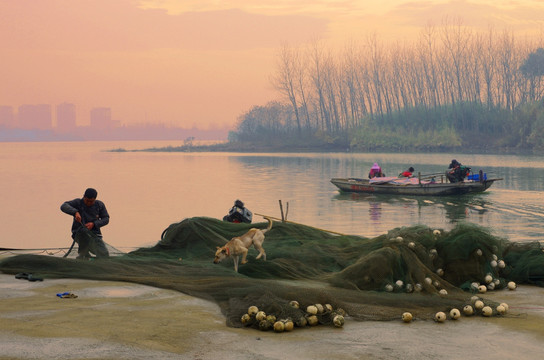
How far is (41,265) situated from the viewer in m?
9.10

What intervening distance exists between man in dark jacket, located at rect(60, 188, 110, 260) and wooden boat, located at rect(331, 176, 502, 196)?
81.4 feet

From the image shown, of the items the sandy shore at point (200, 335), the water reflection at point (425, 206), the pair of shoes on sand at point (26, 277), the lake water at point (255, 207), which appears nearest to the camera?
the sandy shore at point (200, 335)

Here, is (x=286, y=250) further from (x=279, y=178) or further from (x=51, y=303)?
(x=279, y=178)

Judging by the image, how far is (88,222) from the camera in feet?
35.6

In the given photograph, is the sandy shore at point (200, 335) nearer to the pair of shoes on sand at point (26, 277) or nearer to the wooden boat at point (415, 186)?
the pair of shoes on sand at point (26, 277)

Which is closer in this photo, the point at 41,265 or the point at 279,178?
the point at 41,265

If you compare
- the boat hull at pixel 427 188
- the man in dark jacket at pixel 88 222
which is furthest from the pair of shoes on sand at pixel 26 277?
the boat hull at pixel 427 188

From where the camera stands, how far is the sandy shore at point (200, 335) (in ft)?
18.4

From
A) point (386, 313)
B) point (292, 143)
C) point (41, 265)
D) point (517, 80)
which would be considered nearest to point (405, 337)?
point (386, 313)

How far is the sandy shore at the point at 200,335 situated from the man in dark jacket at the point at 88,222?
95.5 inches

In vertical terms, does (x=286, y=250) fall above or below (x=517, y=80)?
below

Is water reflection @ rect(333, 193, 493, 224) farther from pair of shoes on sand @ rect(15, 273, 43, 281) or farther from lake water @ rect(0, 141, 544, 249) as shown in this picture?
pair of shoes on sand @ rect(15, 273, 43, 281)

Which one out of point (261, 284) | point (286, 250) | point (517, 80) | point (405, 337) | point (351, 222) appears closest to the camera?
point (405, 337)

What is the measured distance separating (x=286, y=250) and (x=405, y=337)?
163 inches
